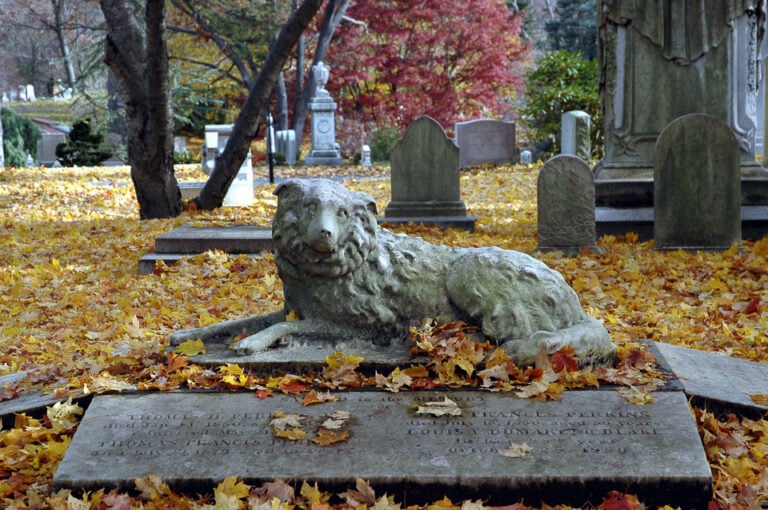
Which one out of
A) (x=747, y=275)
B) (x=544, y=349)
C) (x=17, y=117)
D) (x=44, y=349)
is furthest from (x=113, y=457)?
(x=17, y=117)

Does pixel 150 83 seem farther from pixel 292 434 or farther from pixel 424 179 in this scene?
pixel 292 434

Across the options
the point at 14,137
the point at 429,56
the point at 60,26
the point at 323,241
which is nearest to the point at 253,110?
the point at 323,241

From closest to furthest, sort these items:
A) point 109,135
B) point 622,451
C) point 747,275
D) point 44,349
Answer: point 622,451, point 44,349, point 747,275, point 109,135

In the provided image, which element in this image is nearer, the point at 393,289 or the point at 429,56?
the point at 393,289

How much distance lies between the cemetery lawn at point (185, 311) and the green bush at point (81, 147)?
1623 cm

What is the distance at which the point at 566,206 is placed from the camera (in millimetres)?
9969

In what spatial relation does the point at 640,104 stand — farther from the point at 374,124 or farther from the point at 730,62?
the point at 374,124

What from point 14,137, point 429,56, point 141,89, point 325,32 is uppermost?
point 325,32

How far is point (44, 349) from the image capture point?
652 cm

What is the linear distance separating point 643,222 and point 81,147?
24968 mm

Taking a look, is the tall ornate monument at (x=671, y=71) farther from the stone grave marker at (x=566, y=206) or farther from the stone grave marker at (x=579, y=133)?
the stone grave marker at (x=579, y=133)

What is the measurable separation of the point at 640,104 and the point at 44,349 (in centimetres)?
797

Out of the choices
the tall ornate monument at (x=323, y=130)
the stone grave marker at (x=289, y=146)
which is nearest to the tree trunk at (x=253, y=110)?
the tall ornate monument at (x=323, y=130)

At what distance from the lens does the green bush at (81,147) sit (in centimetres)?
3152
